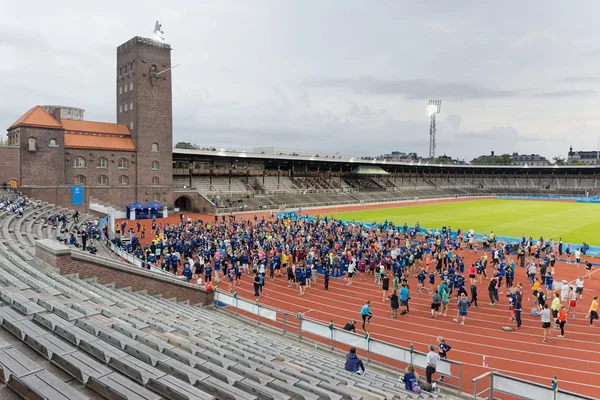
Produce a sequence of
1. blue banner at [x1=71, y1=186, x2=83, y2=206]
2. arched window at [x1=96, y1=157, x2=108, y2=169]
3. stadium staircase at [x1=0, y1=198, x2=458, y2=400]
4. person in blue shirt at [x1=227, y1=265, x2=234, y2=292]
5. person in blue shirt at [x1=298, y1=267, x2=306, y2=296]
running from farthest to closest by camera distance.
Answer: arched window at [x1=96, y1=157, x2=108, y2=169], blue banner at [x1=71, y1=186, x2=83, y2=206], person in blue shirt at [x1=227, y1=265, x2=234, y2=292], person in blue shirt at [x1=298, y1=267, x2=306, y2=296], stadium staircase at [x1=0, y1=198, x2=458, y2=400]

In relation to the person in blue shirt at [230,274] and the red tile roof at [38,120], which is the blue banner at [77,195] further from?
the person in blue shirt at [230,274]

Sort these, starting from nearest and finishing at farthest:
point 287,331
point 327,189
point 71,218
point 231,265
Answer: point 287,331
point 231,265
point 71,218
point 327,189

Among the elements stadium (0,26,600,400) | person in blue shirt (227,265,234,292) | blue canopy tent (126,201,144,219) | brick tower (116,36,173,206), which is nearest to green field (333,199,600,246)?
stadium (0,26,600,400)

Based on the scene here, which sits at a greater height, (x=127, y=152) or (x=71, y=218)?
(x=127, y=152)

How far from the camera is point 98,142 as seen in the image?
4641cm

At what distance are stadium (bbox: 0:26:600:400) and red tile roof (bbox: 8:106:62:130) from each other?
23 centimetres

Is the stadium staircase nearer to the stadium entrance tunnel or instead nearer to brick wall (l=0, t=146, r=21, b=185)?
brick wall (l=0, t=146, r=21, b=185)

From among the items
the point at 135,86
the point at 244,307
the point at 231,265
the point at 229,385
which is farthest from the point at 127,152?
the point at 229,385

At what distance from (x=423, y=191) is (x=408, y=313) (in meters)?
77.1

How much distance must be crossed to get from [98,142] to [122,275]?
38.2 meters

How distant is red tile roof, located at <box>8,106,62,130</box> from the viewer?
40.3m

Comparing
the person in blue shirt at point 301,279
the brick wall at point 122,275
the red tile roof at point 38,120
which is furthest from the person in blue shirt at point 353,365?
the red tile roof at point 38,120

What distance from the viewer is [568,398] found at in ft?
24.7

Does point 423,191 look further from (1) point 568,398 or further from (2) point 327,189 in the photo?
(1) point 568,398
